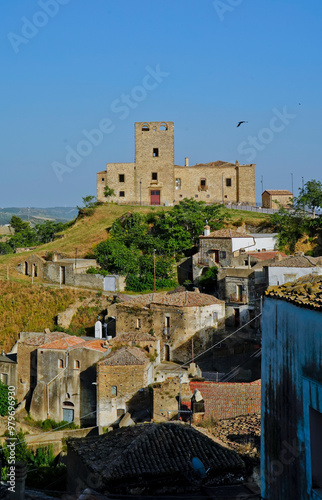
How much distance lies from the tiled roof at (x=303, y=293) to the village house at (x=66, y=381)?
18901mm

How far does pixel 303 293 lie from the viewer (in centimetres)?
601

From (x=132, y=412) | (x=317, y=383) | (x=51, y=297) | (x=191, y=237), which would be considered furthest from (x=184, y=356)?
(x=317, y=383)

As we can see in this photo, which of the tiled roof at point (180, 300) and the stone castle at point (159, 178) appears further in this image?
the stone castle at point (159, 178)

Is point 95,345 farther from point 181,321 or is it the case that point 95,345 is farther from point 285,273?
point 285,273

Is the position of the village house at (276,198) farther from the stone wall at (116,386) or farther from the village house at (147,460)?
the village house at (147,460)

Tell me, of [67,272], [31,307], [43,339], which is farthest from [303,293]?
[67,272]

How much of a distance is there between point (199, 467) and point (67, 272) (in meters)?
27.1

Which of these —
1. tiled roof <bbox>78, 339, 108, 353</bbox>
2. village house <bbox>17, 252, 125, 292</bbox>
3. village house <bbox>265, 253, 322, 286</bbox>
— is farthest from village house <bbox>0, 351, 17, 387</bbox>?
village house <bbox>265, 253, 322, 286</bbox>

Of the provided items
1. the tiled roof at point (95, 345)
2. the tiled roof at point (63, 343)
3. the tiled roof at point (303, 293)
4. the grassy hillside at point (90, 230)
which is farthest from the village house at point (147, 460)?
the grassy hillside at point (90, 230)

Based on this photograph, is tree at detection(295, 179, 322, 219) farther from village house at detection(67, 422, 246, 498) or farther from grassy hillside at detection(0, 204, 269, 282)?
village house at detection(67, 422, 246, 498)

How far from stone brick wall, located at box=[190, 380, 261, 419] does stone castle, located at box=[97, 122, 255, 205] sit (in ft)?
114

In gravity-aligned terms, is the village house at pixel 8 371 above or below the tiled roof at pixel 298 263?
below

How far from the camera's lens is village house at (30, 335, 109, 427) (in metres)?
24.6

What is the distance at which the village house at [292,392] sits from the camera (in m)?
5.36
